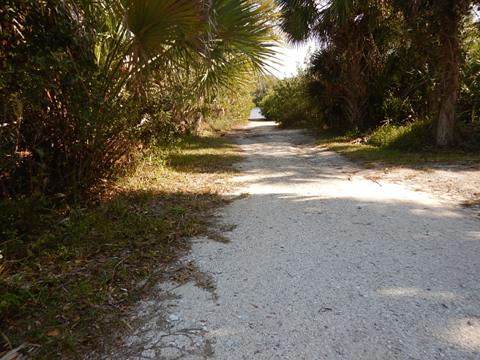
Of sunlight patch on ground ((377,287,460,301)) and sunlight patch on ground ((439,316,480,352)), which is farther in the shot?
sunlight patch on ground ((377,287,460,301))

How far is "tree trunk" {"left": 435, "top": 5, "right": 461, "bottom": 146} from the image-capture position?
7066mm

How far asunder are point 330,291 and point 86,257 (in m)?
1.89

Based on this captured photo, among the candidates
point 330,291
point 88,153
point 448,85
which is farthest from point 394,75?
point 330,291

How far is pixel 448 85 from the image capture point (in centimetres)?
719

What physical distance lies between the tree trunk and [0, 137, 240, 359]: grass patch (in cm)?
561

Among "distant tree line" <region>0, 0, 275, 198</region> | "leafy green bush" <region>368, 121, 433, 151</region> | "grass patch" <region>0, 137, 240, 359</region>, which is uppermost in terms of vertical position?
"distant tree line" <region>0, 0, 275, 198</region>

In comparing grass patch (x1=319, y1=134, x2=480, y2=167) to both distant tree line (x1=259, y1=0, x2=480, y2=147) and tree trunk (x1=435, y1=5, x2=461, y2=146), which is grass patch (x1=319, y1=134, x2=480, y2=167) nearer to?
tree trunk (x1=435, y1=5, x2=461, y2=146)

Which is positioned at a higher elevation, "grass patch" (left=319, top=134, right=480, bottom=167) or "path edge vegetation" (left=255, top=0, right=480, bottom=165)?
"path edge vegetation" (left=255, top=0, right=480, bottom=165)

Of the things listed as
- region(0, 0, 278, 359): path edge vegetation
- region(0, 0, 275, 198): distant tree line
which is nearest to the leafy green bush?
region(0, 0, 278, 359): path edge vegetation

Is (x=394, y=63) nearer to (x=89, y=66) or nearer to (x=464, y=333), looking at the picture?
(x=89, y=66)

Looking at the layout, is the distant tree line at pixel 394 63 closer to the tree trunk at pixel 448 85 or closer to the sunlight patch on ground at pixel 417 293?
the tree trunk at pixel 448 85

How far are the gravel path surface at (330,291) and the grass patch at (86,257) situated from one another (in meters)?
0.25

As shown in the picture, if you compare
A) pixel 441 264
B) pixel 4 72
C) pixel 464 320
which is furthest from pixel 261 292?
pixel 4 72

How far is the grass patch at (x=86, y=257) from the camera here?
186cm
